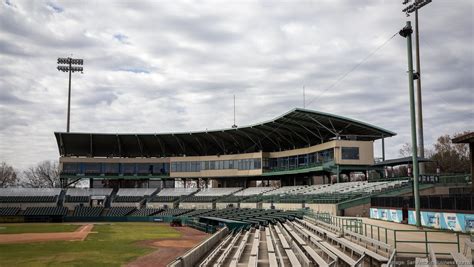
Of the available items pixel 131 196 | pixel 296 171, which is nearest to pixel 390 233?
pixel 296 171

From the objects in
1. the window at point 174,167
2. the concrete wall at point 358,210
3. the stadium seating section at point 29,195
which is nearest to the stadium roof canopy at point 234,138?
the window at point 174,167

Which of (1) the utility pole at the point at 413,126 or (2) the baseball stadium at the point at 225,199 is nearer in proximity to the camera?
(1) the utility pole at the point at 413,126

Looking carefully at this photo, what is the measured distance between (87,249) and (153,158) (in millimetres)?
56058

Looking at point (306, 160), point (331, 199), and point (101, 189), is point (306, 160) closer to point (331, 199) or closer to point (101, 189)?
point (331, 199)

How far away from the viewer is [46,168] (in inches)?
5615

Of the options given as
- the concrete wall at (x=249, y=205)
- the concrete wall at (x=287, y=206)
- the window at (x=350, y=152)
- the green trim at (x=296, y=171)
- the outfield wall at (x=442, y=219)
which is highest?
the window at (x=350, y=152)

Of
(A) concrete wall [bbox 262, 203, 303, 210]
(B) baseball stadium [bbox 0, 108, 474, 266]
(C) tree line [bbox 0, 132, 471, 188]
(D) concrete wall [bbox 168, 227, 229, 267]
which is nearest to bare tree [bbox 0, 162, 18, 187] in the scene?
(C) tree line [bbox 0, 132, 471, 188]

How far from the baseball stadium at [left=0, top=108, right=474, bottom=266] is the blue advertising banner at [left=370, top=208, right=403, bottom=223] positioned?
0.09 metres

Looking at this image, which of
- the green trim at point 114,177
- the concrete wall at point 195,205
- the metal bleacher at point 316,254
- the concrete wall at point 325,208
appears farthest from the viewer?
the green trim at point 114,177

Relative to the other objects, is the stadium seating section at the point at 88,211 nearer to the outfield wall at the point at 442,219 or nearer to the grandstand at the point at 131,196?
the grandstand at the point at 131,196

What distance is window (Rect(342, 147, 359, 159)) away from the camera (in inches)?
2351

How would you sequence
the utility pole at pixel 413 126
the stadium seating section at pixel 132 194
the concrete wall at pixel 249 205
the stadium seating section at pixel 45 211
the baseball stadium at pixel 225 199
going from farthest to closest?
the stadium seating section at pixel 132 194 < the stadium seating section at pixel 45 211 < the concrete wall at pixel 249 205 < the baseball stadium at pixel 225 199 < the utility pole at pixel 413 126

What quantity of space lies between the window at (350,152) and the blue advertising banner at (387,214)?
18287 mm

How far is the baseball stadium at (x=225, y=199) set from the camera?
2675 centimetres
